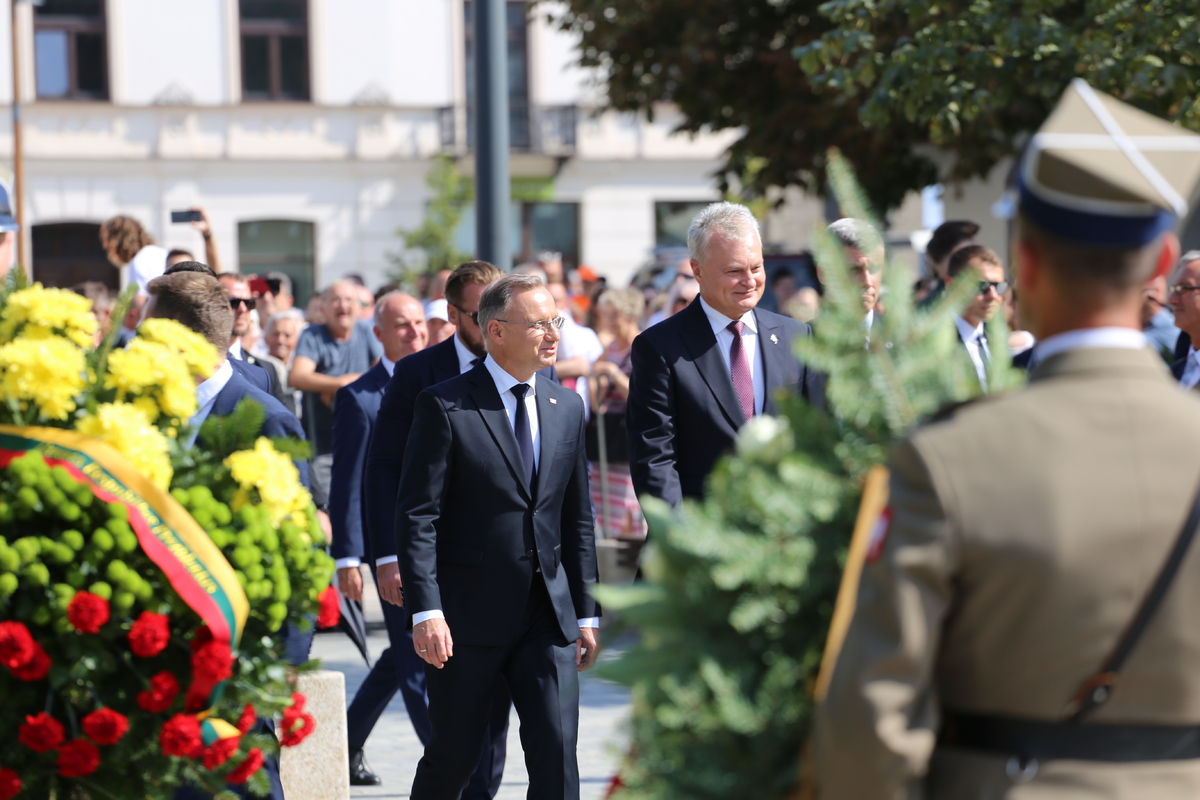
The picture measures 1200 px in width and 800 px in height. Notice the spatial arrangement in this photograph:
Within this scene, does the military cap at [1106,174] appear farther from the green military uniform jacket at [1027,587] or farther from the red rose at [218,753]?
the red rose at [218,753]

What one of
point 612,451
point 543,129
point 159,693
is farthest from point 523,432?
point 543,129

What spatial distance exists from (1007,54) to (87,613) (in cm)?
879

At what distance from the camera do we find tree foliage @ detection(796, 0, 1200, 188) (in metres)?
9.70

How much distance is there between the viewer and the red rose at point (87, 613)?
3.28 m

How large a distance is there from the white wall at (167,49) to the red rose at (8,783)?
29446mm

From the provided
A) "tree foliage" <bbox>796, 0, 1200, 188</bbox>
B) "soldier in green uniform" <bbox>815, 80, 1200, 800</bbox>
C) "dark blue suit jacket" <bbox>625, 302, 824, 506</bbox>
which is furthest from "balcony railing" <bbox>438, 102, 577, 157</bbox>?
"soldier in green uniform" <bbox>815, 80, 1200, 800</bbox>

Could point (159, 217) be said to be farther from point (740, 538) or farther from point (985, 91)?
point (740, 538)

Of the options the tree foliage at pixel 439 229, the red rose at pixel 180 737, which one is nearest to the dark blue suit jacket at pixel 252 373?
the red rose at pixel 180 737

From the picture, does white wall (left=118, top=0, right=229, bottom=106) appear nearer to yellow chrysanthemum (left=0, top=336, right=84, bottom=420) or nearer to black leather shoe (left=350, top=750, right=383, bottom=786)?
black leather shoe (left=350, top=750, right=383, bottom=786)

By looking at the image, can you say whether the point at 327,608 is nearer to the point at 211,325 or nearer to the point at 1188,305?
the point at 211,325

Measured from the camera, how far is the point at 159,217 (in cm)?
3109

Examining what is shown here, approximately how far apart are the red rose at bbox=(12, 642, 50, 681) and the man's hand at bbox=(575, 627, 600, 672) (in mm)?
2255

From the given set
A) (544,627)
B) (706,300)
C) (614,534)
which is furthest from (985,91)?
(544,627)

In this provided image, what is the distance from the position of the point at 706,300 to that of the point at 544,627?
4.54 feet
